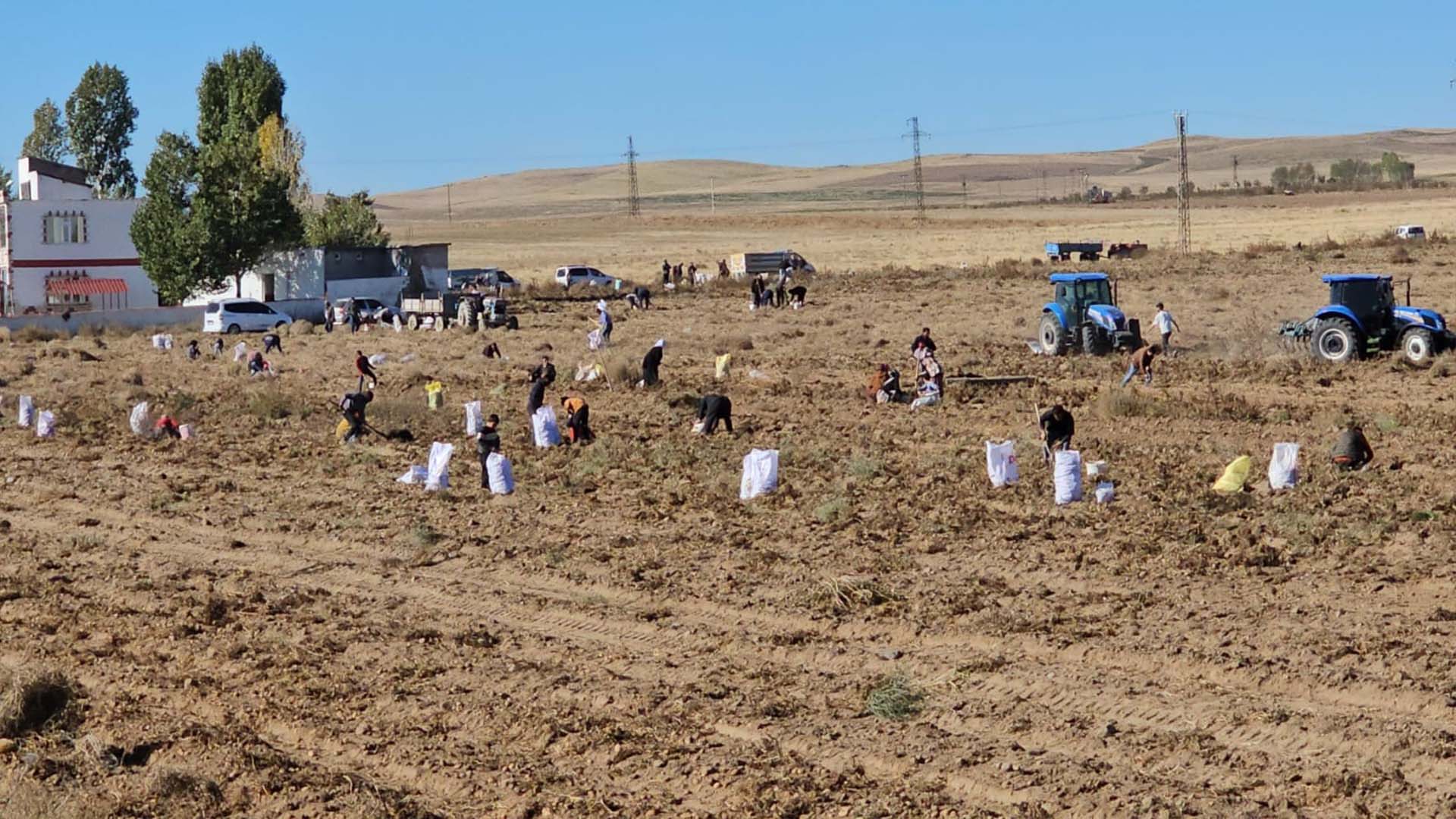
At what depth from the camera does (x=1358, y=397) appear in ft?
76.8

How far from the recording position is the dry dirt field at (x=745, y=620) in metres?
9.45

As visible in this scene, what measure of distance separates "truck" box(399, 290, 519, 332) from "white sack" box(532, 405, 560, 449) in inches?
767

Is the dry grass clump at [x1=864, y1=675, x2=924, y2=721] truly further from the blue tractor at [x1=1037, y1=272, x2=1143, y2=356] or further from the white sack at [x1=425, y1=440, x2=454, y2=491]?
the blue tractor at [x1=1037, y1=272, x2=1143, y2=356]

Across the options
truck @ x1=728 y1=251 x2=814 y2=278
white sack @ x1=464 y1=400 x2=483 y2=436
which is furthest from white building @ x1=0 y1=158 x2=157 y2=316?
white sack @ x1=464 y1=400 x2=483 y2=436

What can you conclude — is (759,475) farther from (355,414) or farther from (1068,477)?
(355,414)

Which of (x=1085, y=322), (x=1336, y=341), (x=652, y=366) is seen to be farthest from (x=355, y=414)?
(x=1336, y=341)

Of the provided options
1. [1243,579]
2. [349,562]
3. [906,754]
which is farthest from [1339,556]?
[349,562]

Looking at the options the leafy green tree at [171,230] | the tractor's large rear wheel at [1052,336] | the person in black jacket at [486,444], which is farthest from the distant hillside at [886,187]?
the person in black jacket at [486,444]

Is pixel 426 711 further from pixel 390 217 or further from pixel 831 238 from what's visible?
pixel 390 217

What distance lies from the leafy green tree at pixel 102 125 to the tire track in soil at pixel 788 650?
68534 mm

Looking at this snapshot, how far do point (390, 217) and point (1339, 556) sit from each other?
157 m

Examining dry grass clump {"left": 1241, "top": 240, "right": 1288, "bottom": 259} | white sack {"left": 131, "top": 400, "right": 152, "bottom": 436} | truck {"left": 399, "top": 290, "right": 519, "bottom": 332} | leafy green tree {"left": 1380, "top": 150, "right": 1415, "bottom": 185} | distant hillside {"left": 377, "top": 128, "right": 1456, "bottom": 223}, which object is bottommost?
white sack {"left": 131, "top": 400, "right": 152, "bottom": 436}

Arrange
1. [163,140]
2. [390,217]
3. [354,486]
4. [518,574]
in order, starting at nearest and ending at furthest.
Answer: [518,574]
[354,486]
[163,140]
[390,217]

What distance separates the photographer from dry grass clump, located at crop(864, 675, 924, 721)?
10.3 m
